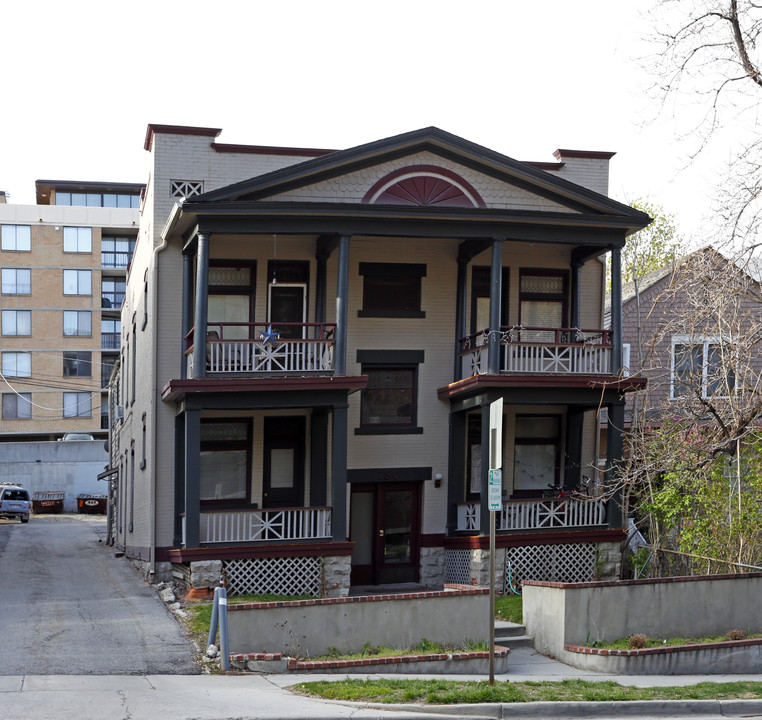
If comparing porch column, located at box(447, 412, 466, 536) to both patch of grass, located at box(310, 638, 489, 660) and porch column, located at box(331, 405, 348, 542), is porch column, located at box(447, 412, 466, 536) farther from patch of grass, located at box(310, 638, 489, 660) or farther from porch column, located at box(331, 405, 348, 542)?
patch of grass, located at box(310, 638, 489, 660)

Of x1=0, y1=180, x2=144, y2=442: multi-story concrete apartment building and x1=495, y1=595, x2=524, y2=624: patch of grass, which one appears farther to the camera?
x1=0, y1=180, x2=144, y2=442: multi-story concrete apartment building

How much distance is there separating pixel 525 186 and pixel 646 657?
421 inches

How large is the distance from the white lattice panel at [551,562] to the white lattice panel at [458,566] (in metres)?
0.90

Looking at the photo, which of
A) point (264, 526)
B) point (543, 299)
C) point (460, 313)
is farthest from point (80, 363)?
point (264, 526)

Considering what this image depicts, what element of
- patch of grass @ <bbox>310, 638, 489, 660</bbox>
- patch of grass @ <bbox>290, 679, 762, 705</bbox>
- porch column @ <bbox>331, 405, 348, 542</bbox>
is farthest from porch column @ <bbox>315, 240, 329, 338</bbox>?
patch of grass @ <bbox>290, 679, 762, 705</bbox>

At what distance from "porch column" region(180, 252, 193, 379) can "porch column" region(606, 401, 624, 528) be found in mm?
9086

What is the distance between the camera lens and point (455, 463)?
2306 cm

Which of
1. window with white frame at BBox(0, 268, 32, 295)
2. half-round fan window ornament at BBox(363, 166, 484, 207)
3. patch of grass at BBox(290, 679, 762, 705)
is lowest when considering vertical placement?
patch of grass at BBox(290, 679, 762, 705)

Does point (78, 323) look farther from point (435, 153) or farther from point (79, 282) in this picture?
point (435, 153)

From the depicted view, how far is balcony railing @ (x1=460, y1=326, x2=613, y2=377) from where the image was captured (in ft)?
71.5

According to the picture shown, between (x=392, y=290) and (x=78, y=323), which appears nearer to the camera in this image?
(x=392, y=290)

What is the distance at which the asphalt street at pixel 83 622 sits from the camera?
1403cm

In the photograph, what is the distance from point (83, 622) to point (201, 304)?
21.4 feet

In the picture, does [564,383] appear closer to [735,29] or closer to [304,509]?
[304,509]
